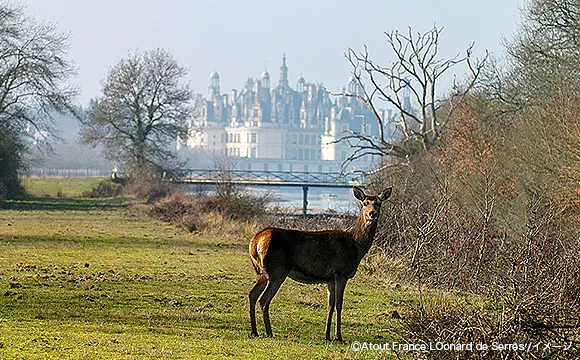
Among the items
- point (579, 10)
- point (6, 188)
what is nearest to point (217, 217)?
point (579, 10)

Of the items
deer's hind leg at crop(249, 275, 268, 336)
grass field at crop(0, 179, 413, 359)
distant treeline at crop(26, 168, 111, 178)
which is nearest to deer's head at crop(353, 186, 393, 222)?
grass field at crop(0, 179, 413, 359)

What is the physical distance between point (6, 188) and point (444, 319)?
48.4 m

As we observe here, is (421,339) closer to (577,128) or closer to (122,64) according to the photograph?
(577,128)

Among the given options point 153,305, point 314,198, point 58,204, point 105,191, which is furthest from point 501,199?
point 314,198

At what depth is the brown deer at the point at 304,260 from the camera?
40.8ft

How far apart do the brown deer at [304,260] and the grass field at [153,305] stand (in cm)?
60

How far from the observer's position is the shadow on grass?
51.1 meters

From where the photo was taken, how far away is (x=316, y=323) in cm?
1440

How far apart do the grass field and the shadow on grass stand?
21.6 metres

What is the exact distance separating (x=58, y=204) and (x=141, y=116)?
16.6m

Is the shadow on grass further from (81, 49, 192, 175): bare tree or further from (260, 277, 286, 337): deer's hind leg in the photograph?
(260, 277, 286, 337): deer's hind leg

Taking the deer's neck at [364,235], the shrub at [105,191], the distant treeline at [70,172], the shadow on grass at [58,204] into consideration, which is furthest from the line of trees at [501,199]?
the distant treeline at [70,172]

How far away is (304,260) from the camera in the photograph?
41.2 ft

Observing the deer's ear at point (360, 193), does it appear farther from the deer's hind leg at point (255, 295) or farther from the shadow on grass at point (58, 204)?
the shadow on grass at point (58, 204)
